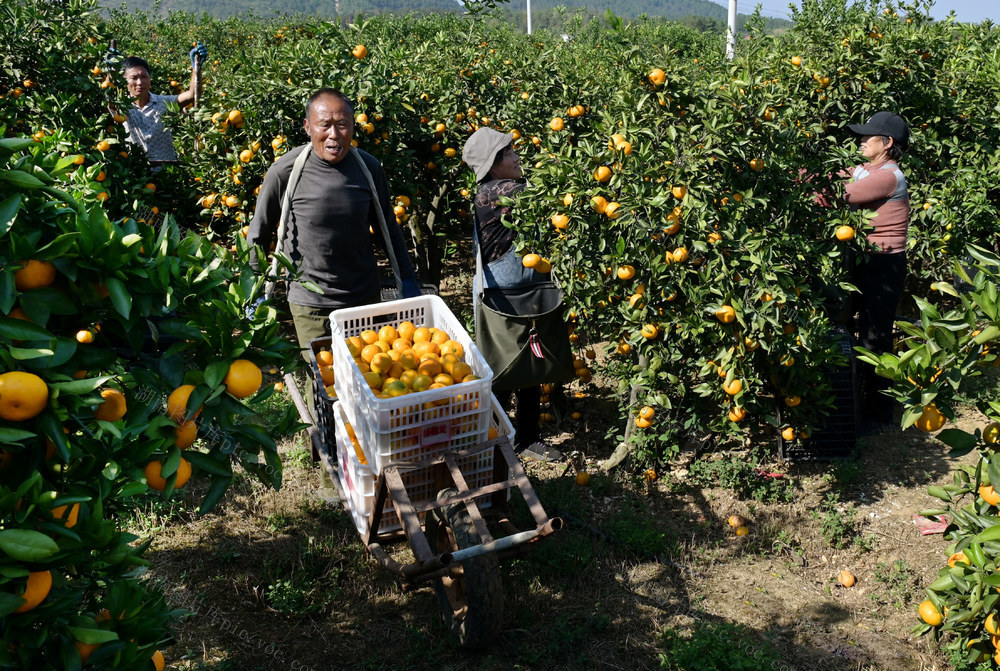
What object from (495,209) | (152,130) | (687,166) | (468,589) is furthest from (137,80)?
(468,589)

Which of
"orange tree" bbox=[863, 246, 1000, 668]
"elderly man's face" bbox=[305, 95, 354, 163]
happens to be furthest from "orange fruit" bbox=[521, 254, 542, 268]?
"orange tree" bbox=[863, 246, 1000, 668]

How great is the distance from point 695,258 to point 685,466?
4.36 ft

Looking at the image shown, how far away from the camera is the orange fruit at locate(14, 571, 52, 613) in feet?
4.42

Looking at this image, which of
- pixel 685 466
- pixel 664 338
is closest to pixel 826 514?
pixel 685 466

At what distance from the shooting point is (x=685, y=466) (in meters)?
4.50

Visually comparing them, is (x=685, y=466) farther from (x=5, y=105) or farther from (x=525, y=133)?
(x=5, y=105)

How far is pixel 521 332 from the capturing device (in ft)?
13.5

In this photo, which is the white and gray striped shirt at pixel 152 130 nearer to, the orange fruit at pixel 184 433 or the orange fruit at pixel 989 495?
the orange fruit at pixel 184 433

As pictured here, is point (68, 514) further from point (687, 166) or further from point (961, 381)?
point (687, 166)

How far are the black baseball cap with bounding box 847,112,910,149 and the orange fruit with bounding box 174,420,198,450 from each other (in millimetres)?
4353

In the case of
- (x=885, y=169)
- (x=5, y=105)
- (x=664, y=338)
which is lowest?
(x=664, y=338)

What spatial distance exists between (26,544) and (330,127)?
280 cm

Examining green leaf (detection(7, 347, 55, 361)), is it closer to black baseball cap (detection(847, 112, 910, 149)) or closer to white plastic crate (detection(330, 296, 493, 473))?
white plastic crate (detection(330, 296, 493, 473))

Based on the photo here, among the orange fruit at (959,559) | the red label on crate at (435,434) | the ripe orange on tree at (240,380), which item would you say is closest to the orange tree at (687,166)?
the orange fruit at (959,559)
